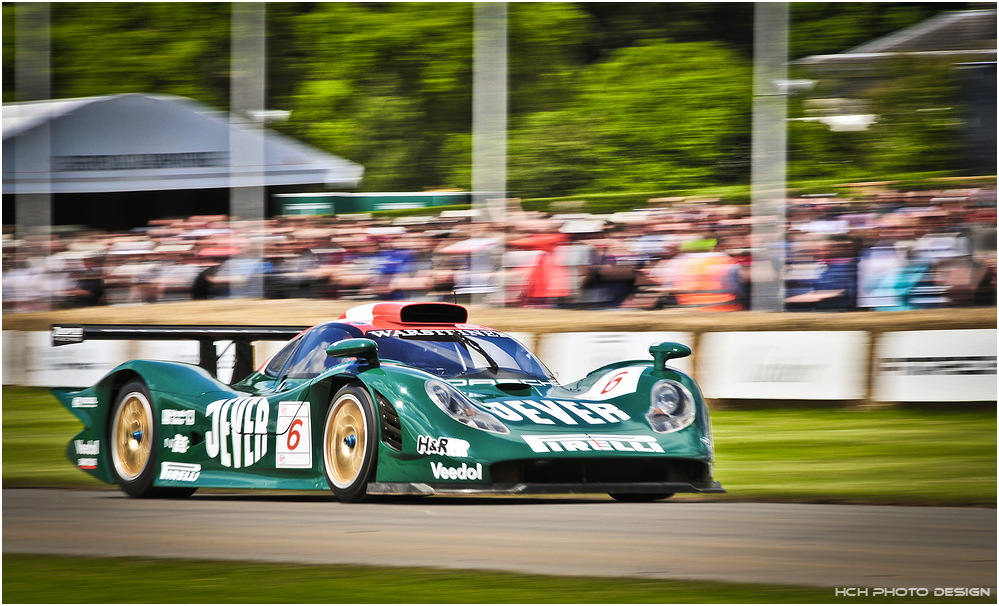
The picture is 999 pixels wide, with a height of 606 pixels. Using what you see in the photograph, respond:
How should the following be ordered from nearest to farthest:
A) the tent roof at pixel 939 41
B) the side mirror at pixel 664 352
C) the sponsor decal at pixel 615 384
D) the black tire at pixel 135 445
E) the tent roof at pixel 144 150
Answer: the sponsor decal at pixel 615 384 → the side mirror at pixel 664 352 → the black tire at pixel 135 445 → the tent roof at pixel 939 41 → the tent roof at pixel 144 150

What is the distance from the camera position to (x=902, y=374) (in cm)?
1031

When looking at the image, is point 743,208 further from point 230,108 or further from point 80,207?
point 80,207

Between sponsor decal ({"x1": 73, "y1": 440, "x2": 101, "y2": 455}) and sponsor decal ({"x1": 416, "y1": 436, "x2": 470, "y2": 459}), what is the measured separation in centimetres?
271

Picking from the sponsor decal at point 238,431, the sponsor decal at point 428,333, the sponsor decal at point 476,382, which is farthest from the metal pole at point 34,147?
the sponsor decal at point 476,382

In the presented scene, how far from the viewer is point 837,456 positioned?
891cm

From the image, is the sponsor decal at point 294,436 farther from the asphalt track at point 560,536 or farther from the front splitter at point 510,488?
the front splitter at point 510,488

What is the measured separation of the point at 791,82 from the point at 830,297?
101 inches

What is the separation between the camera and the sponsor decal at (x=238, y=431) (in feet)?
23.9

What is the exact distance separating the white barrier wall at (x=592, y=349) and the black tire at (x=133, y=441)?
169 inches

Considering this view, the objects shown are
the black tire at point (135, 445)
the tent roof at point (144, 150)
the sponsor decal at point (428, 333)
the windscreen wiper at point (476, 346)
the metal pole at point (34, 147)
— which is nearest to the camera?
the sponsor decal at point (428, 333)

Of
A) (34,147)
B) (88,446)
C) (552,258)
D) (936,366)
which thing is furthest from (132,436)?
(34,147)

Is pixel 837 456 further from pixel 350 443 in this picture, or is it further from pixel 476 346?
pixel 350 443

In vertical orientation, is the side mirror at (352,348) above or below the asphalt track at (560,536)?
above

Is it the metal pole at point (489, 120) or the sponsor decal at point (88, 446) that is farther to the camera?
the metal pole at point (489, 120)
